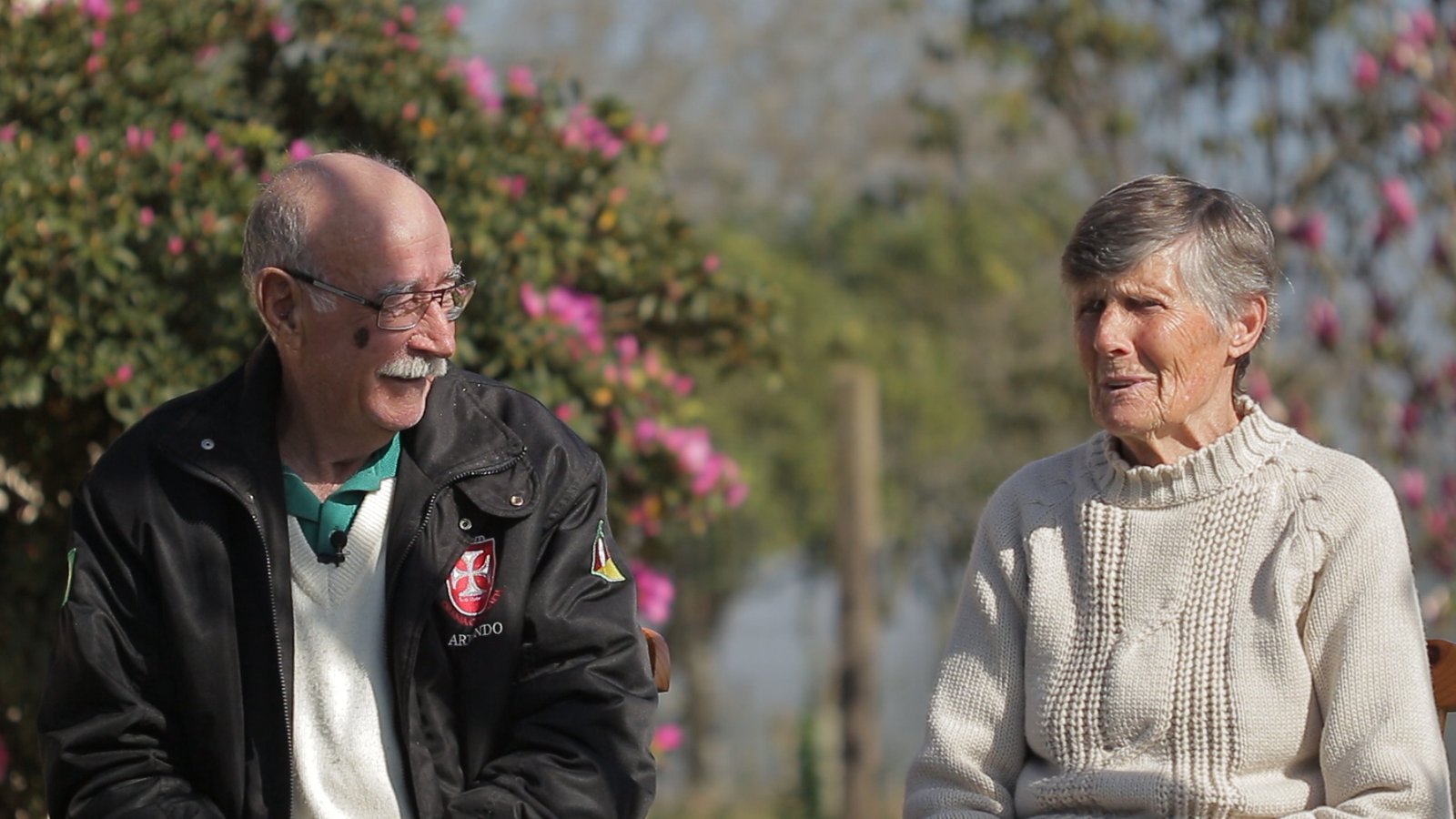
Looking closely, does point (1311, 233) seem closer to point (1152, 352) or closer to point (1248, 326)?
point (1248, 326)

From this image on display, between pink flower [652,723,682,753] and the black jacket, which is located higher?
the black jacket

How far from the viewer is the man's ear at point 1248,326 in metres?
2.85

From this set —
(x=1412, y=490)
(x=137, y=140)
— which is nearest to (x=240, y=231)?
(x=137, y=140)

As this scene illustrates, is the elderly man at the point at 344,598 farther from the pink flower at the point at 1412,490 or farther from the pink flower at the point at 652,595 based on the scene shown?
the pink flower at the point at 1412,490

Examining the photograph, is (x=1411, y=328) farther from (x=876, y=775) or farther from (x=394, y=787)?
(x=394, y=787)

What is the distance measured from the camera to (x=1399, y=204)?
21.7ft

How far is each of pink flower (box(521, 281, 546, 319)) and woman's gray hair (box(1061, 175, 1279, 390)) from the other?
72.2 inches

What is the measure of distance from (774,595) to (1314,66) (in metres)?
8.16

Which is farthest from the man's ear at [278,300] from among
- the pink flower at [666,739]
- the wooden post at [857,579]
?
the wooden post at [857,579]

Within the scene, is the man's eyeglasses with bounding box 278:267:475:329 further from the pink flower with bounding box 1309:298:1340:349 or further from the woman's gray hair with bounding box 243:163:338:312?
the pink flower with bounding box 1309:298:1340:349

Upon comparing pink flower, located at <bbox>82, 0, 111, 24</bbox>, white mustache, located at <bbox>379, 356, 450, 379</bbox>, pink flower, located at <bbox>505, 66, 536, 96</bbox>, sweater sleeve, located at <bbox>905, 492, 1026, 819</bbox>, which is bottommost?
sweater sleeve, located at <bbox>905, 492, 1026, 819</bbox>

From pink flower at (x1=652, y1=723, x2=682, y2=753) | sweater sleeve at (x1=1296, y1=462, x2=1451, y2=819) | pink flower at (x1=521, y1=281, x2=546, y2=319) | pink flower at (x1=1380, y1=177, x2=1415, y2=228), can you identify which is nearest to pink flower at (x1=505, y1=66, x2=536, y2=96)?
pink flower at (x1=521, y1=281, x2=546, y2=319)

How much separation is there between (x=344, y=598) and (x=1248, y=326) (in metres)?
1.43

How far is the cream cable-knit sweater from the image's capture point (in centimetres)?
266
